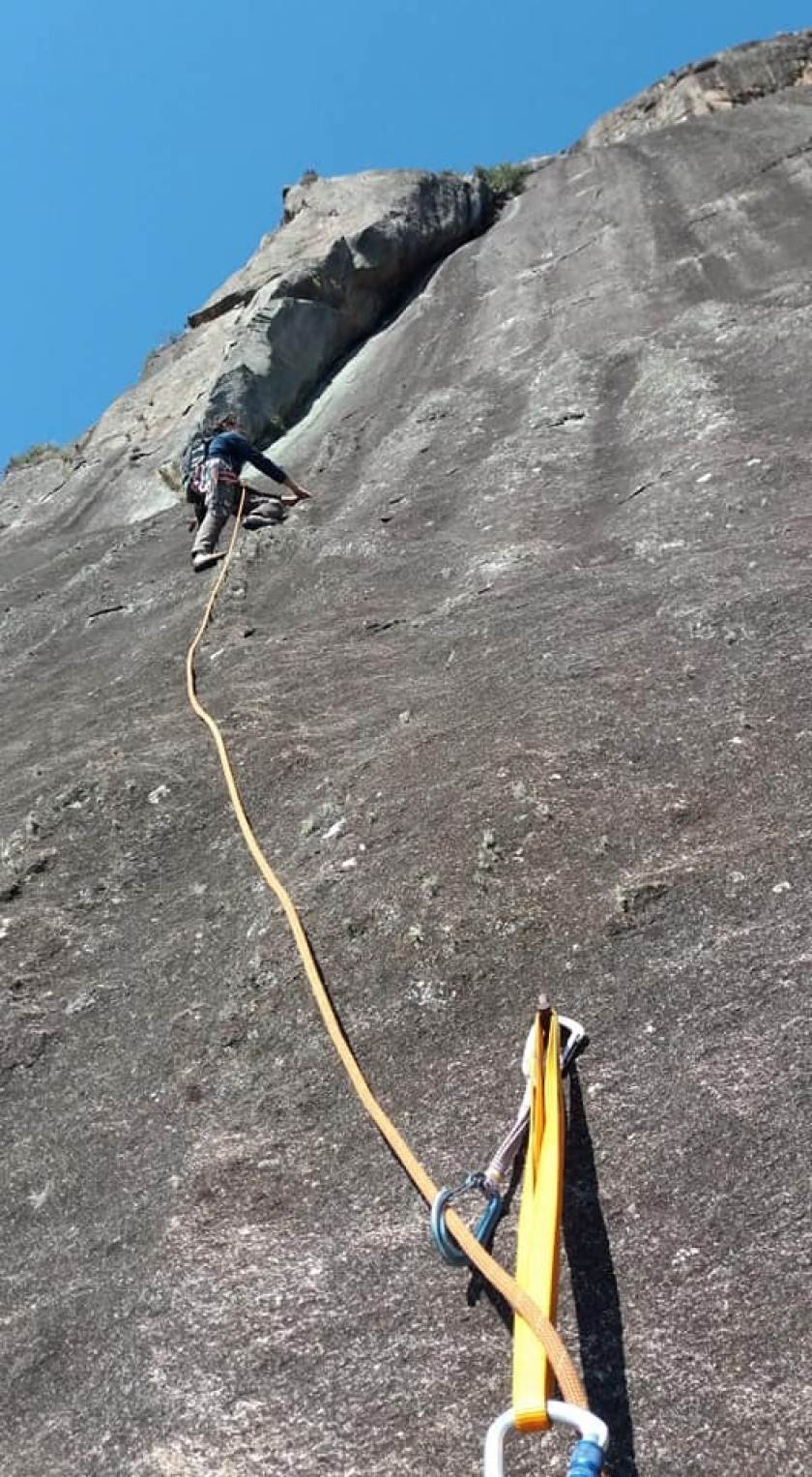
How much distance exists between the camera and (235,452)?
11.4 m

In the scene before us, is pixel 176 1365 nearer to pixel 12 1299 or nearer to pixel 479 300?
pixel 12 1299

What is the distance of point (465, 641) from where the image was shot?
6.59 metres

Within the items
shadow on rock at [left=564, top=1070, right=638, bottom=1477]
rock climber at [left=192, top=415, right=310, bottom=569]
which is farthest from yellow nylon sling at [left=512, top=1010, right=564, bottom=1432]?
rock climber at [left=192, top=415, right=310, bottom=569]

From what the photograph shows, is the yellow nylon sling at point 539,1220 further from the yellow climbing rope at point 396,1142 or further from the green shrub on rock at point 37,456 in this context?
Answer: the green shrub on rock at point 37,456

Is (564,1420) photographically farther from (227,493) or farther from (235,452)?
(235,452)

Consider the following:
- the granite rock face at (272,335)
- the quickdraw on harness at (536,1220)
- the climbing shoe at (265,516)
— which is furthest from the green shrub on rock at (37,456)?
the quickdraw on harness at (536,1220)

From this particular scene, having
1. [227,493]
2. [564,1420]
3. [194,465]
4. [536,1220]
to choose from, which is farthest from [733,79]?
[564,1420]

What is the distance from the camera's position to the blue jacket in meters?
11.1

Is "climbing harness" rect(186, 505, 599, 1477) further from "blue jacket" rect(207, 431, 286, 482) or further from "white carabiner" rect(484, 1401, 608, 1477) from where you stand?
"blue jacket" rect(207, 431, 286, 482)

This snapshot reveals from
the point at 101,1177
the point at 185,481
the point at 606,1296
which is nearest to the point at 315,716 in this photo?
the point at 101,1177

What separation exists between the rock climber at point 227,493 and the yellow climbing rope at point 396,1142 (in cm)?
393

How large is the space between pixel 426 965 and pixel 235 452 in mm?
8257

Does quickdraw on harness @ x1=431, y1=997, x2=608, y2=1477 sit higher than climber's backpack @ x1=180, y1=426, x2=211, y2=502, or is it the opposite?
climber's backpack @ x1=180, y1=426, x2=211, y2=502

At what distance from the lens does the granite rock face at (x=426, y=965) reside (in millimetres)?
2826
